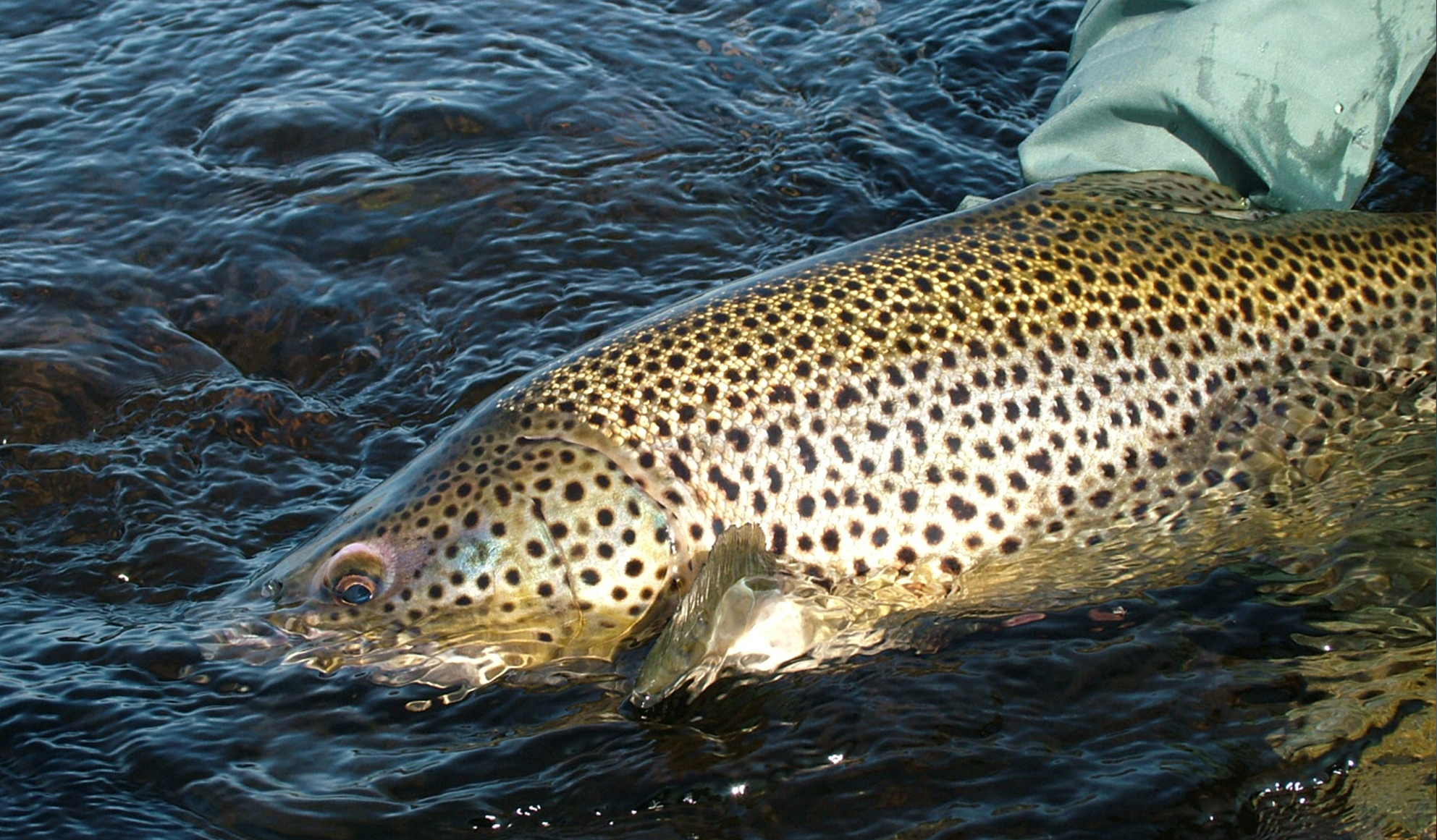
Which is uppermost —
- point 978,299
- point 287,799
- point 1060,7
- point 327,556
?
point 1060,7

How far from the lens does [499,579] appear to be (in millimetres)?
4027

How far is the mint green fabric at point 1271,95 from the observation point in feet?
16.1

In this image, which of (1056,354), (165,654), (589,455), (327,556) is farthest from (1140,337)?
(165,654)

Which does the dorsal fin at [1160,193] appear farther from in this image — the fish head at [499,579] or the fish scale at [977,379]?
the fish head at [499,579]

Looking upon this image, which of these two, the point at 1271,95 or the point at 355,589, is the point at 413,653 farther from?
the point at 1271,95

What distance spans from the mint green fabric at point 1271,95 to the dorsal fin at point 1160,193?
0.13 metres

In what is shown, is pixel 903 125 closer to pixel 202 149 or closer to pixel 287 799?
pixel 202 149

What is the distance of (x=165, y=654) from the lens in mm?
3998

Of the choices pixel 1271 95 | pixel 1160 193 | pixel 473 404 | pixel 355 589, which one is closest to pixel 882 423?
pixel 1160 193

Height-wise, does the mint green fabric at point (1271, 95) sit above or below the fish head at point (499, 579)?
above

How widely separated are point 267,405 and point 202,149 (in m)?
2.17

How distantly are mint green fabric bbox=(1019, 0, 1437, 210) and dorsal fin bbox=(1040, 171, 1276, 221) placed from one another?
133 mm

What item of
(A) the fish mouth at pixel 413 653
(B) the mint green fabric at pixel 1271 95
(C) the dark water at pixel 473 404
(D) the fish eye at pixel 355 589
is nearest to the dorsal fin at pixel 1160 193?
(B) the mint green fabric at pixel 1271 95

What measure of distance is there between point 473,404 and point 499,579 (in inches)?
57.0
